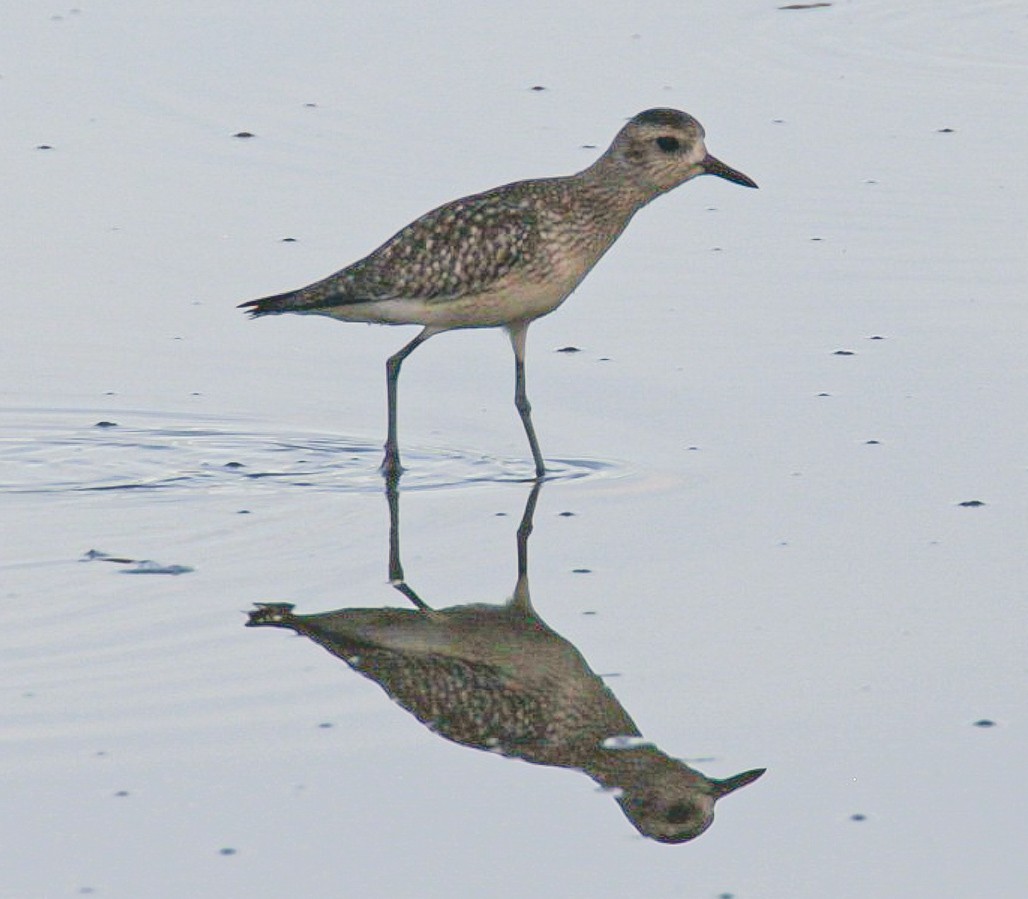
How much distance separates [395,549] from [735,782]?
2.36 meters

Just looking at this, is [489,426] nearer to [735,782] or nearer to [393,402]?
[393,402]

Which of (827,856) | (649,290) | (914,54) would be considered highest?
(914,54)

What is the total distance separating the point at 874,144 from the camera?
13.8m

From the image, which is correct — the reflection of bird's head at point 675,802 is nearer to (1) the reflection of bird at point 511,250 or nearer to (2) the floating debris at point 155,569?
(2) the floating debris at point 155,569

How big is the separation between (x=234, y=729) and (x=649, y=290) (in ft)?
16.6

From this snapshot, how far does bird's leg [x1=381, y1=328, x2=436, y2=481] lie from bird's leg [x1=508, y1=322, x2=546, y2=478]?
13.5 inches

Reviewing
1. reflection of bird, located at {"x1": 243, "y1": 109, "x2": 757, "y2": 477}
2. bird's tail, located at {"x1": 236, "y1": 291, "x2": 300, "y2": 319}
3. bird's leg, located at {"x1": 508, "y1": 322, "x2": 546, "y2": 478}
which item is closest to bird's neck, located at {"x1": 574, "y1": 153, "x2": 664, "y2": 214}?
reflection of bird, located at {"x1": 243, "y1": 109, "x2": 757, "y2": 477}

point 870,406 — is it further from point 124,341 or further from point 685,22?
point 685,22

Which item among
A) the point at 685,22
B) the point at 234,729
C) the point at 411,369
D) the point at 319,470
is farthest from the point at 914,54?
the point at 234,729

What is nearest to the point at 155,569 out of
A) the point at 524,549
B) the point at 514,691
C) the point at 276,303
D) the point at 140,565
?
the point at 140,565

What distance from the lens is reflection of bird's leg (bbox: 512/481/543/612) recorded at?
28.0ft

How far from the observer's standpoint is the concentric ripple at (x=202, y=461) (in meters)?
9.86

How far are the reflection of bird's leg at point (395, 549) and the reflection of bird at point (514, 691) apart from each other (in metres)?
0.01

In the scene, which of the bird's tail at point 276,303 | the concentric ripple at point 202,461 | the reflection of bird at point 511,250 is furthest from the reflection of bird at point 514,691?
the bird's tail at point 276,303
